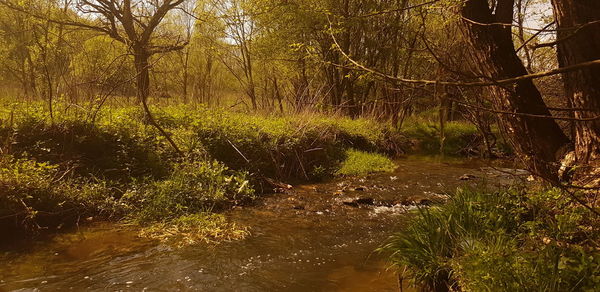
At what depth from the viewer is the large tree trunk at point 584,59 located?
10.1 feet

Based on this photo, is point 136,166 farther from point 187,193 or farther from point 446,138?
point 446,138

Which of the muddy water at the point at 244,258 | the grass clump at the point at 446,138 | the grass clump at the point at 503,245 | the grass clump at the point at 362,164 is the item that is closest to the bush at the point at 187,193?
the muddy water at the point at 244,258

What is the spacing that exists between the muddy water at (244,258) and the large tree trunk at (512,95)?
2.14 feet

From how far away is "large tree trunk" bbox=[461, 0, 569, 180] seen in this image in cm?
359

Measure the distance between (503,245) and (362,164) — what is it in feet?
22.0

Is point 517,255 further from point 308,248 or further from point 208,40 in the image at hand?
point 208,40

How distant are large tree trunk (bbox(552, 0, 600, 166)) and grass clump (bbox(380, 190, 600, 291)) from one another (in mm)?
530

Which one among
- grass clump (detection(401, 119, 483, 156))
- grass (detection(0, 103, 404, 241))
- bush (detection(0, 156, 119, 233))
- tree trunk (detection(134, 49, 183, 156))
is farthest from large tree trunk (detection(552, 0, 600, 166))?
grass clump (detection(401, 119, 483, 156))

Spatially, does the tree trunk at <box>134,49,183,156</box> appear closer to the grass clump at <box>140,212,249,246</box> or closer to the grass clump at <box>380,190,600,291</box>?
the grass clump at <box>140,212,249,246</box>

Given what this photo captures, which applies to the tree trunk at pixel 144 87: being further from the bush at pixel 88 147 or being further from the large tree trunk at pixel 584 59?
the large tree trunk at pixel 584 59

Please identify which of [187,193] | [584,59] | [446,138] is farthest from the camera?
[446,138]

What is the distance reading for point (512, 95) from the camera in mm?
3584

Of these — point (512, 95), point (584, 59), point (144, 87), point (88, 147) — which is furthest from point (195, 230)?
point (584, 59)

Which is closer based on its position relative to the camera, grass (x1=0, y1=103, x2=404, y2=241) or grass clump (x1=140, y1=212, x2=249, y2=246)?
grass clump (x1=140, y1=212, x2=249, y2=246)
